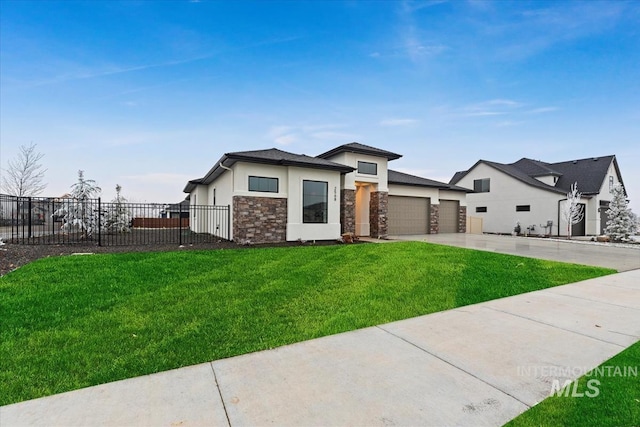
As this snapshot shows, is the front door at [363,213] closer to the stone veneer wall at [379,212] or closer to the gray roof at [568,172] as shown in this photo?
the stone veneer wall at [379,212]

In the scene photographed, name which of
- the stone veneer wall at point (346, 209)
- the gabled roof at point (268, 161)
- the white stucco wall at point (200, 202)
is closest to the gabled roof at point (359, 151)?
the gabled roof at point (268, 161)

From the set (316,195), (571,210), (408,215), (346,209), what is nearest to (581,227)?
(571,210)

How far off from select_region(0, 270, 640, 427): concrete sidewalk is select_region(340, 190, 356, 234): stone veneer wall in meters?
11.6

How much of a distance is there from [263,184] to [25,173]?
25735 millimetres

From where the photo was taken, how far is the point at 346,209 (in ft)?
52.4

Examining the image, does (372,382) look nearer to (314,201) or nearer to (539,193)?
(314,201)

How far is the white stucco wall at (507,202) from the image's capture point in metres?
24.2

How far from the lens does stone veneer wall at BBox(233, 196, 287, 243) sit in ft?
42.1

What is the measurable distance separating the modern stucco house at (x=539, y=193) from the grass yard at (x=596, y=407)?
86.6 ft

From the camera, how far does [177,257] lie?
886 cm

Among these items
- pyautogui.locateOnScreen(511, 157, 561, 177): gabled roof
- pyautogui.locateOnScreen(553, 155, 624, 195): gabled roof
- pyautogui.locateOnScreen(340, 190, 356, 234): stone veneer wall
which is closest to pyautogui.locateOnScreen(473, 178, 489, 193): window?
pyautogui.locateOnScreen(511, 157, 561, 177): gabled roof

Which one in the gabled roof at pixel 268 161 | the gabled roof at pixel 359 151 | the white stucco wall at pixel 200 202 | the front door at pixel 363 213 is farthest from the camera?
the white stucco wall at pixel 200 202

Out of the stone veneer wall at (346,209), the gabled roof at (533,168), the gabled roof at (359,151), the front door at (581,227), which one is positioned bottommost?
the front door at (581,227)

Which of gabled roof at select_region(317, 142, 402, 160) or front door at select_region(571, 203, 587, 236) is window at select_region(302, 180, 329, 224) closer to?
gabled roof at select_region(317, 142, 402, 160)
